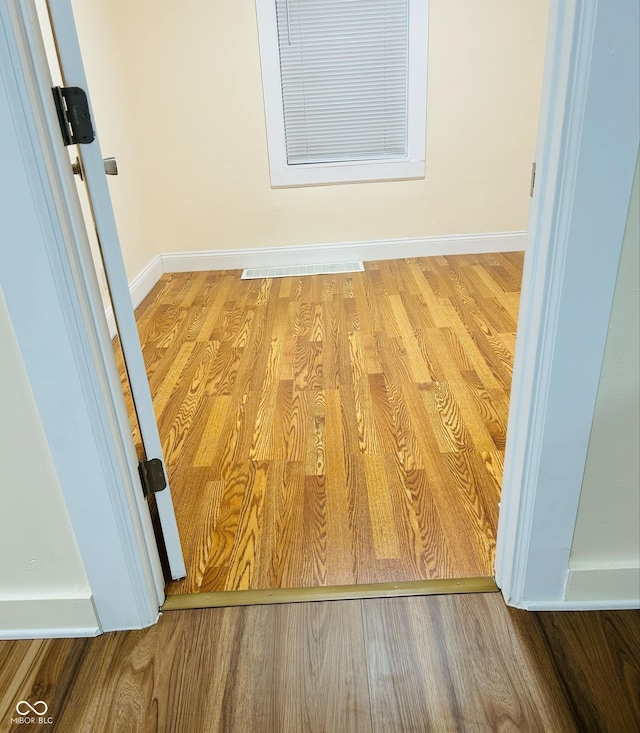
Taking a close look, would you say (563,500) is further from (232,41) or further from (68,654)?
(232,41)

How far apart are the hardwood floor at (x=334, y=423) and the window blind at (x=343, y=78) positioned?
894 mm

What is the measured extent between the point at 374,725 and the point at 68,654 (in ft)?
2.23

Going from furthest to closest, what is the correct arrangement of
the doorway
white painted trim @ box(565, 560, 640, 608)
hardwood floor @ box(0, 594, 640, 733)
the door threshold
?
1. the doorway
2. the door threshold
3. white painted trim @ box(565, 560, 640, 608)
4. hardwood floor @ box(0, 594, 640, 733)

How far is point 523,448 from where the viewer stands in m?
1.15

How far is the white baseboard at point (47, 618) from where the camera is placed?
4.16ft

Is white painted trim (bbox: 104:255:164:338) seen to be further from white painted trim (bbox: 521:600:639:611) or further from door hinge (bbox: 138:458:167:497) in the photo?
white painted trim (bbox: 521:600:639:611)

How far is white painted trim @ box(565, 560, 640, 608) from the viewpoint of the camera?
1244mm

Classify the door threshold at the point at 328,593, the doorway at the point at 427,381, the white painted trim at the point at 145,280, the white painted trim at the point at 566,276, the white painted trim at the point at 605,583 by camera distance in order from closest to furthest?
the white painted trim at the point at 566,276
the white painted trim at the point at 605,583
the door threshold at the point at 328,593
the doorway at the point at 427,381
the white painted trim at the point at 145,280

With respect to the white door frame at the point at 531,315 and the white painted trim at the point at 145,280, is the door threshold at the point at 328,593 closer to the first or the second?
the white door frame at the point at 531,315

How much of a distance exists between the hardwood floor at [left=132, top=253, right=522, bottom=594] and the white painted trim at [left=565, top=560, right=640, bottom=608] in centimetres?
22

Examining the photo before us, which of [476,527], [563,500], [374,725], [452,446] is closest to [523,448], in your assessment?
[563,500]

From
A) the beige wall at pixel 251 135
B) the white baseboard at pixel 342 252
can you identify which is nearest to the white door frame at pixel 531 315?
the beige wall at pixel 251 135

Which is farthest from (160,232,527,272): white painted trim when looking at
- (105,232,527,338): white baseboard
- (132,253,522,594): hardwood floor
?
(132,253,522,594): hardwood floor

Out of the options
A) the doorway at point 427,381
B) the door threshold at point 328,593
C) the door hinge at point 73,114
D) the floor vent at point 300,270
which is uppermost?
the door hinge at point 73,114
